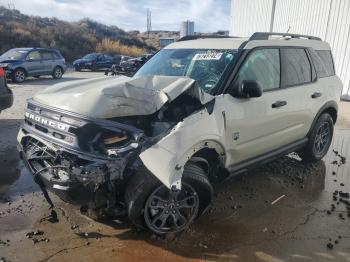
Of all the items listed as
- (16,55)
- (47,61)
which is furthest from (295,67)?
(47,61)

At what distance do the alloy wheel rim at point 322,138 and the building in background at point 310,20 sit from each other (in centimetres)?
414

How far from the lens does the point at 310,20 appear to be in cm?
1454

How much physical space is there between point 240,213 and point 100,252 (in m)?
1.68

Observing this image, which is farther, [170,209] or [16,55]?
[16,55]

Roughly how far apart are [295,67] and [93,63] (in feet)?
76.0

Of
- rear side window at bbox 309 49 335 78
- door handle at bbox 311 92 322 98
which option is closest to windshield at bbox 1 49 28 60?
rear side window at bbox 309 49 335 78

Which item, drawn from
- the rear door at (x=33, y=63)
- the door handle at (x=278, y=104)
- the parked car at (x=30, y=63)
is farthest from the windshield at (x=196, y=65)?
the rear door at (x=33, y=63)

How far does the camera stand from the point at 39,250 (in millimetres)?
3359

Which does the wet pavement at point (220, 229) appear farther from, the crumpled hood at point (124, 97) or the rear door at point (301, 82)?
the crumpled hood at point (124, 97)

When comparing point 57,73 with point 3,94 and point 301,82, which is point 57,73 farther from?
point 301,82

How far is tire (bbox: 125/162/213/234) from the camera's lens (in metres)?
3.21

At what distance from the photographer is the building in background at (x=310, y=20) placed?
41.9 feet

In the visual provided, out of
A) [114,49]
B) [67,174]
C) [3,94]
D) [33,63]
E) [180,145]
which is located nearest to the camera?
[67,174]

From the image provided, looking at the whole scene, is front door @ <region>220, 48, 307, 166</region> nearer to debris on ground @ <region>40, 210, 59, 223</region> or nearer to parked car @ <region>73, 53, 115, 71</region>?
debris on ground @ <region>40, 210, 59, 223</region>
